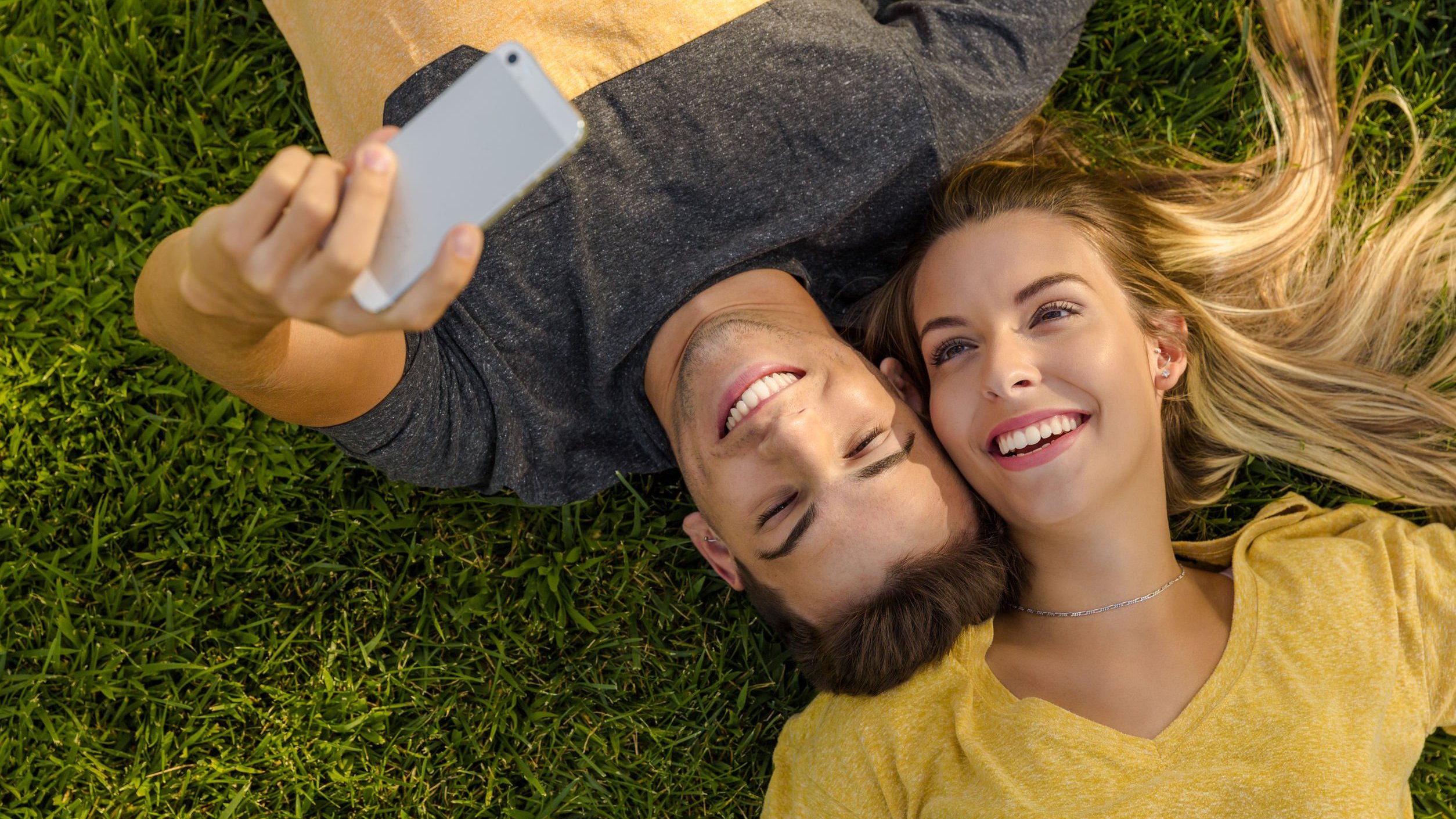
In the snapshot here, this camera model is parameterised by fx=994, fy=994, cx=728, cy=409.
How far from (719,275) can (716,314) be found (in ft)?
0.51

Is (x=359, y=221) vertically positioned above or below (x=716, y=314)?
above

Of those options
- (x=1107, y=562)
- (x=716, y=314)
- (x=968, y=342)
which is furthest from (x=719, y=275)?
(x=1107, y=562)

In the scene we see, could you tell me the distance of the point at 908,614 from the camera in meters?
2.69

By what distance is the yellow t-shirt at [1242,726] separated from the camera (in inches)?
104

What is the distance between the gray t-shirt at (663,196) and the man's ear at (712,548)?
338 millimetres

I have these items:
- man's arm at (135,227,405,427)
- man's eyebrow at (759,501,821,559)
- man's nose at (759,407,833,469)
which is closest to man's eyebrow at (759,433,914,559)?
man's eyebrow at (759,501,821,559)

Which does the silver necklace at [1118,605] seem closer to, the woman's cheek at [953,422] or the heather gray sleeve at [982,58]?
the woman's cheek at [953,422]

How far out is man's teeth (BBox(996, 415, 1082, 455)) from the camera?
2752mm

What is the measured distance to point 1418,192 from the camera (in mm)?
3594

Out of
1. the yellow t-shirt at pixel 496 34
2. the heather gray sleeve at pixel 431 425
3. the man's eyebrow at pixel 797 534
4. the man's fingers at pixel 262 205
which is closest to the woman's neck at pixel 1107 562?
the man's eyebrow at pixel 797 534

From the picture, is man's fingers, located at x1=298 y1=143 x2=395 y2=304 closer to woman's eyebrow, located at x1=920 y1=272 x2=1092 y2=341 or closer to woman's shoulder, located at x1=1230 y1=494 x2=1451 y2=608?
woman's eyebrow, located at x1=920 y1=272 x2=1092 y2=341

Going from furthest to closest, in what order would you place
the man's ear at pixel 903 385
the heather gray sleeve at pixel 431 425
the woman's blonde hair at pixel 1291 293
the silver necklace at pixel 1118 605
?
the woman's blonde hair at pixel 1291 293 → the man's ear at pixel 903 385 → the silver necklace at pixel 1118 605 → the heather gray sleeve at pixel 431 425

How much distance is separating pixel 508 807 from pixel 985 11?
3.07 metres

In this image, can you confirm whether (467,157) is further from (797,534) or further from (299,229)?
(797,534)
